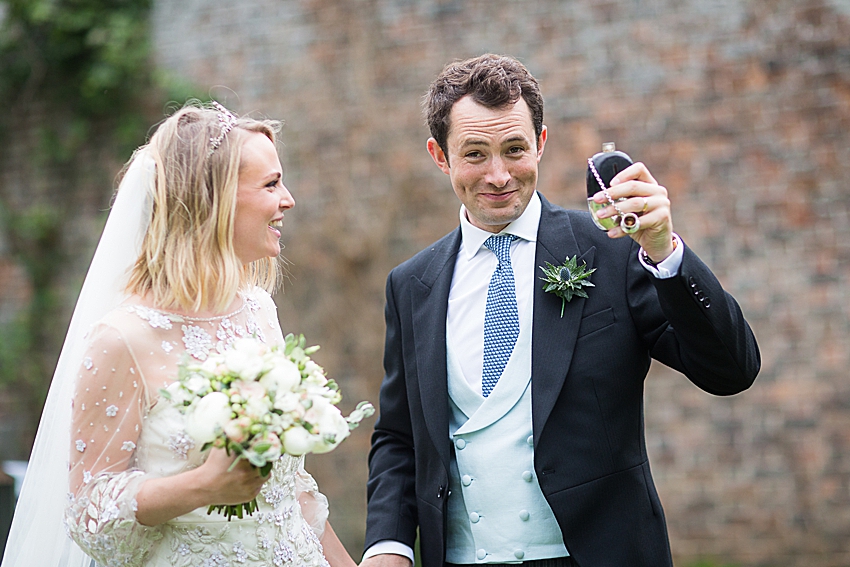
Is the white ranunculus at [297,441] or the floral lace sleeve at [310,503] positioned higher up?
the white ranunculus at [297,441]

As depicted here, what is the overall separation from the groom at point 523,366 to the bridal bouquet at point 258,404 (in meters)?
0.69

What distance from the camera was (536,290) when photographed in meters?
2.97

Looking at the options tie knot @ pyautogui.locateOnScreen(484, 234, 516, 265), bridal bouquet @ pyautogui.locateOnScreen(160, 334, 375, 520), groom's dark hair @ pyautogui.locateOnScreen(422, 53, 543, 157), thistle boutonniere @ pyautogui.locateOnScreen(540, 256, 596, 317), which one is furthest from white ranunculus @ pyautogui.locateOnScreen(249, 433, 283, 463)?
groom's dark hair @ pyautogui.locateOnScreen(422, 53, 543, 157)

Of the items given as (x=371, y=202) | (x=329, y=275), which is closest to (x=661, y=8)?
(x=371, y=202)

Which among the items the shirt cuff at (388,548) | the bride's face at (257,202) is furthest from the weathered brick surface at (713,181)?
the bride's face at (257,202)

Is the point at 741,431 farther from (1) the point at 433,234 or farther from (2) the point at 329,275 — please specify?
(2) the point at 329,275

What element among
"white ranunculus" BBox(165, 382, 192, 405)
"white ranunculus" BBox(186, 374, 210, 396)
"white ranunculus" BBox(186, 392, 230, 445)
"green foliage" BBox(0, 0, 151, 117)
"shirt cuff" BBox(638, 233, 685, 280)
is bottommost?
"white ranunculus" BBox(186, 392, 230, 445)

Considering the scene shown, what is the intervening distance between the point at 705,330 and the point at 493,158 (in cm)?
91

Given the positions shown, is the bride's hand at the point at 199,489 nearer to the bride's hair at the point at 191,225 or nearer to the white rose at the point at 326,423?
the white rose at the point at 326,423

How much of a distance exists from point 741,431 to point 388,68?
12.2ft

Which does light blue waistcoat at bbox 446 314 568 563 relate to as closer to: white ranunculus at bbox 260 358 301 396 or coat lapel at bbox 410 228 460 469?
coat lapel at bbox 410 228 460 469

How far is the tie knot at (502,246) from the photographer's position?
10.2 ft

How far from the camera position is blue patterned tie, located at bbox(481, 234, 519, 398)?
293 cm

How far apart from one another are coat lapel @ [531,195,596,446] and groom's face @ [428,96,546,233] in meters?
0.18
